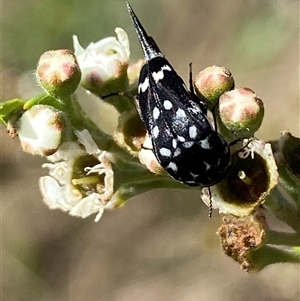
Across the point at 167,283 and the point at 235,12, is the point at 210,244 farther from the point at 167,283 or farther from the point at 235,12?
the point at 235,12

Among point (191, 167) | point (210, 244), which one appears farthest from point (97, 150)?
point (210, 244)

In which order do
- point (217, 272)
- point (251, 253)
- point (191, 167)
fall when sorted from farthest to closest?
1. point (217, 272)
2. point (251, 253)
3. point (191, 167)

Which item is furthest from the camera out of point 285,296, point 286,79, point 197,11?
point 197,11

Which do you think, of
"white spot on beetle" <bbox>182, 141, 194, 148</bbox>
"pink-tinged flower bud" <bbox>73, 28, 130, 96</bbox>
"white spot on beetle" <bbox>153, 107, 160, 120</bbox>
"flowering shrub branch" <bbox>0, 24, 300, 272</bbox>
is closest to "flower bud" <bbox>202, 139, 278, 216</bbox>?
"flowering shrub branch" <bbox>0, 24, 300, 272</bbox>

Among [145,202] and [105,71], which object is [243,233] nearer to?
[105,71]

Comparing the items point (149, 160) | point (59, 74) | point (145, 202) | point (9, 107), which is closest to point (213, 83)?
point (149, 160)

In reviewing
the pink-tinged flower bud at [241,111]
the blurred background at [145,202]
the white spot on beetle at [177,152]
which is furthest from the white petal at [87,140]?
the blurred background at [145,202]
